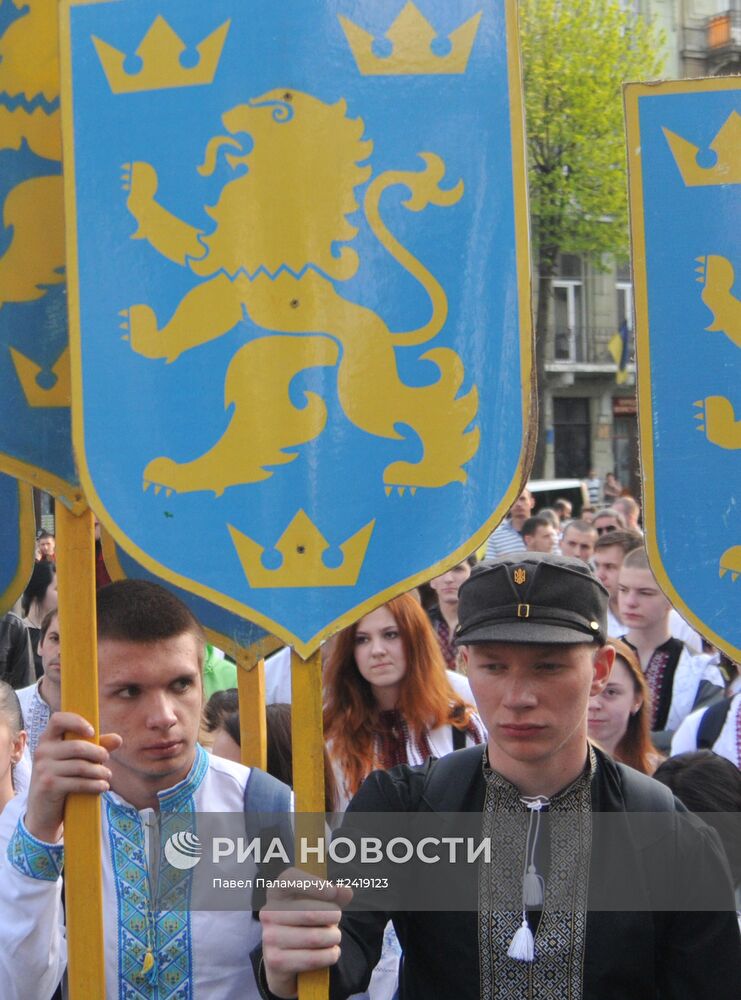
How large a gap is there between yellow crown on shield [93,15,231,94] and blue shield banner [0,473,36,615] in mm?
855

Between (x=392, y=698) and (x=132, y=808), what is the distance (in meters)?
1.59

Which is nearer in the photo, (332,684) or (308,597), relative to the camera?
(308,597)

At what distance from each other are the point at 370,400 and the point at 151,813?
2.73 ft

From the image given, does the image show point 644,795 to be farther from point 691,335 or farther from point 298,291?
point 298,291

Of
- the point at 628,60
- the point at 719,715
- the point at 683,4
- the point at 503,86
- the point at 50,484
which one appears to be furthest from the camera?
the point at 683,4

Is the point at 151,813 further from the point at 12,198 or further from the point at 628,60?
the point at 628,60

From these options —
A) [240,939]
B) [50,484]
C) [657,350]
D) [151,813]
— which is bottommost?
[240,939]

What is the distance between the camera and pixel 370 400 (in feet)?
7.53

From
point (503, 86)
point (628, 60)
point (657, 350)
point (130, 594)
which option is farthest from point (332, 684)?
point (628, 60)

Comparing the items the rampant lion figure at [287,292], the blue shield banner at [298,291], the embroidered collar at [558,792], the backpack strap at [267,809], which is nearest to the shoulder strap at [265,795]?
the backpack strap at [267,809]

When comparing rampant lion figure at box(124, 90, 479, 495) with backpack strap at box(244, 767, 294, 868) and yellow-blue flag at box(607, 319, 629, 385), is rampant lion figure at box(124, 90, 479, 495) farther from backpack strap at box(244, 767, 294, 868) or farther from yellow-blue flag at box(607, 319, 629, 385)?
yellow-blue flag at box(607, 319, 629, 385)

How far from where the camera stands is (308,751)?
221cm

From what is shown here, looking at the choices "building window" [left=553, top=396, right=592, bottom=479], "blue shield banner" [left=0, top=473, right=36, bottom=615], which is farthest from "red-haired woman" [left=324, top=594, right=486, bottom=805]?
"building window" [left=553, top=396, right=592, bottom=479]

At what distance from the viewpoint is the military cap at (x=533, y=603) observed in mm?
2139
